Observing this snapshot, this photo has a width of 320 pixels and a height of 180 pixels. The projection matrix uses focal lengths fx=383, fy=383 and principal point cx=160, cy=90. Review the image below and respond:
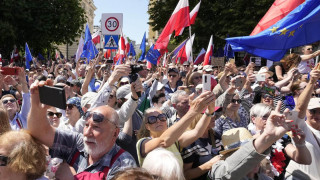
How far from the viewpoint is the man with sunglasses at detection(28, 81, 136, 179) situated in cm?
279

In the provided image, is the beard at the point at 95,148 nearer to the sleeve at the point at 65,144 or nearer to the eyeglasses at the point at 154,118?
the sleeve at the point at 65,144

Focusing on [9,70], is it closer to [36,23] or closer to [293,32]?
[293,32]

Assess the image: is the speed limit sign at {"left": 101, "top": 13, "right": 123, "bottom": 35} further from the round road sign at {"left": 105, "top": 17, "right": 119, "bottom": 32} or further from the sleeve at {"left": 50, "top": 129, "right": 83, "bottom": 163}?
the sleeve at {"left": 50, "top": 129, "right": 83, "bottom": 163}

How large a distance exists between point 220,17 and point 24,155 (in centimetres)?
2483

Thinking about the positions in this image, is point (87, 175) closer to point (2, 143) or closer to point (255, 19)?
point (2, 143)

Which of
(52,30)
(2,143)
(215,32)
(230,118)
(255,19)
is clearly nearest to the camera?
(2,143)

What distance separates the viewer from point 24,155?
243 centimetres

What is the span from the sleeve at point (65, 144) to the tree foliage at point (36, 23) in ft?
81.9

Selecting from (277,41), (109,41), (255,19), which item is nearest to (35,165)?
(277,41)

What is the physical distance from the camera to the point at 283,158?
363cm

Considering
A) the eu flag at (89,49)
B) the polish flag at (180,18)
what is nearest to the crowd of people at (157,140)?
the polish flag at (180,18)

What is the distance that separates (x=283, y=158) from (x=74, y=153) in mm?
1939

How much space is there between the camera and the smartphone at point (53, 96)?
7.91ft

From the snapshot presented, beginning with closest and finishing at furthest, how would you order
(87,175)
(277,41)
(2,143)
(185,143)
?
(2,143)
(87,175)
(185,143)
(277,41)
